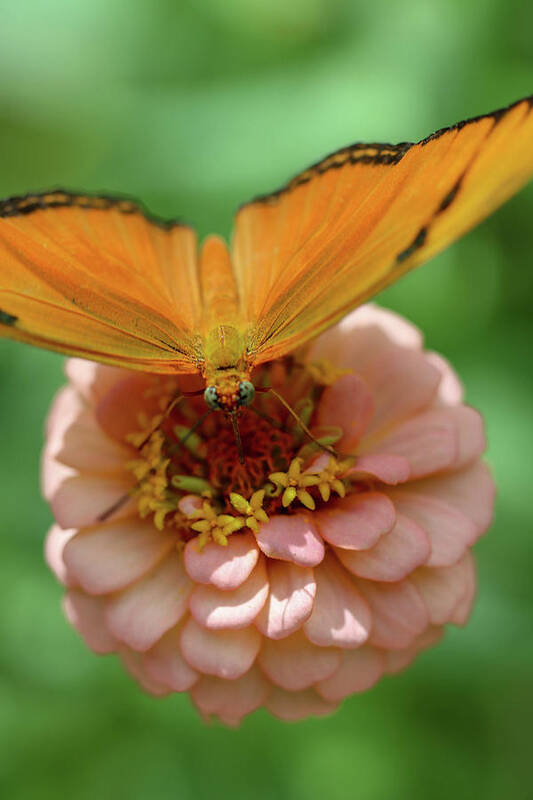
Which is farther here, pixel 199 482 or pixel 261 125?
pixel 261 125

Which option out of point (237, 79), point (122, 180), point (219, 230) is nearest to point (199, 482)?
point (219, 230)

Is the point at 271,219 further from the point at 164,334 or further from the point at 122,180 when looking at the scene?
the point at 122,180

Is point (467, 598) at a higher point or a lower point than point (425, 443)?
lower

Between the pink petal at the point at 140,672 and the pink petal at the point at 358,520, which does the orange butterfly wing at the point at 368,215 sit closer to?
the pink petal at the point at 358,520

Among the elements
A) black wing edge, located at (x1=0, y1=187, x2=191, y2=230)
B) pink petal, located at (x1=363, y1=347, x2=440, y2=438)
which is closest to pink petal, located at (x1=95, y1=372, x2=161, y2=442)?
black wing edge, located at (x1=0, y1=187, x2=191, y2=230)

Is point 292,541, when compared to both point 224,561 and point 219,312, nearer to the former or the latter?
point 224,561

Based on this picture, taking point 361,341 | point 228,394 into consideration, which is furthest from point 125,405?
point 361,341

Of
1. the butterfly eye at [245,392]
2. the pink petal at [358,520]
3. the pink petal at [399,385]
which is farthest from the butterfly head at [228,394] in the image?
the pink petal at [399,385]
